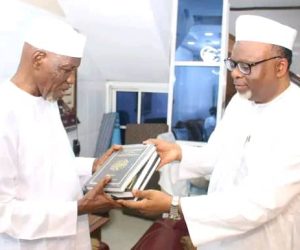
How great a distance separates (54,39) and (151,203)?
69 centimetres

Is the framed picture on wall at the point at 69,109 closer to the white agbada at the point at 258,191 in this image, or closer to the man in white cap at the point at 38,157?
the man in white cap at the point at 38,157

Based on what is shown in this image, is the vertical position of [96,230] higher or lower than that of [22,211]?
lower

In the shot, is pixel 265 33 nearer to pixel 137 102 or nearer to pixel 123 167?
pixel 123 167

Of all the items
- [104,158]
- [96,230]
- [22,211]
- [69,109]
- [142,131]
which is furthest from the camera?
[142,131]

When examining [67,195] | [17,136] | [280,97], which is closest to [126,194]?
[67,195]

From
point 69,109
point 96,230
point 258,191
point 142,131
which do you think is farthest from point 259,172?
point 142,131

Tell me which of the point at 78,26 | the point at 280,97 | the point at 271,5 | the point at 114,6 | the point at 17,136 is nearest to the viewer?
the point at 17,136

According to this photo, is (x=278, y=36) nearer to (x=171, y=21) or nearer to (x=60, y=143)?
(x=60, y=143)

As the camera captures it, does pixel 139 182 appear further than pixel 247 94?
No

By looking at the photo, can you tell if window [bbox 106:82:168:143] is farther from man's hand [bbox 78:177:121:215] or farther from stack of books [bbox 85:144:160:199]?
man's hand [bbox 78:177:121:215]

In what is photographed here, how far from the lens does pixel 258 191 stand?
4.03 ft

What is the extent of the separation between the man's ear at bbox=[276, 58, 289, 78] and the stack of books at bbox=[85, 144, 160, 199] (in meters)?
0.55

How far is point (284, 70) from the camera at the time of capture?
1313 mm

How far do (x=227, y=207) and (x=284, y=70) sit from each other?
54cm
